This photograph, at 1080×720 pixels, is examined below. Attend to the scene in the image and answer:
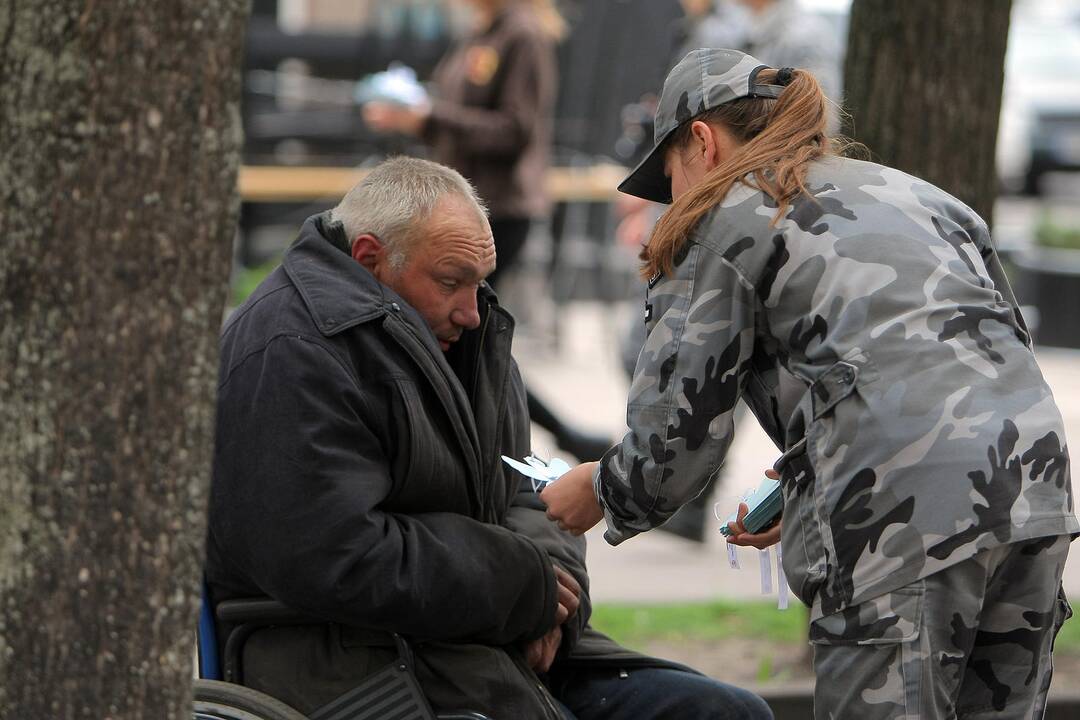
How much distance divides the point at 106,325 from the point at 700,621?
3.46 metres

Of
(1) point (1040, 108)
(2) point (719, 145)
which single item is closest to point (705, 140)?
(2) point (719, 145)

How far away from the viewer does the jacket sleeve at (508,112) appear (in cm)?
757

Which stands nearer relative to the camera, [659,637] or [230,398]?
[230,398]

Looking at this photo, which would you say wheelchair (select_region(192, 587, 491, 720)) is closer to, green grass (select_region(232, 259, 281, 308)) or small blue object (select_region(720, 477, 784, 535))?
small blue object (select_region(720, 477, 784, 535))

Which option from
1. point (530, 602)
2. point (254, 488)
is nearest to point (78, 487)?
point (254, 488)

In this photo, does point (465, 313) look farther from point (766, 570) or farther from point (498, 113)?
point (498, 113)

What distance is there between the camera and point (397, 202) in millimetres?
3105

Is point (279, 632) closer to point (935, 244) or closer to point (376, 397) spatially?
point (376, 397)

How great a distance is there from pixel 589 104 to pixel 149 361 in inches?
347

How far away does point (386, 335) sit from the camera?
9.77ft

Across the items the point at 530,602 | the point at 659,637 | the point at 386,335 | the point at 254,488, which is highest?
the point at 386,335

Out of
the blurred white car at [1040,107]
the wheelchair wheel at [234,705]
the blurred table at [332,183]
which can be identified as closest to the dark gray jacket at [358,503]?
the wheelchair wheel at [234,705]

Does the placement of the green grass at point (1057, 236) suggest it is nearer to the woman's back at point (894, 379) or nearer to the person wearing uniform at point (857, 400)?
the person wearing uniform at point (857, 400)

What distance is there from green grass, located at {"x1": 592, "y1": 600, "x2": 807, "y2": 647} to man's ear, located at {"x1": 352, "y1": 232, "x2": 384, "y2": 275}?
86.0 inches
